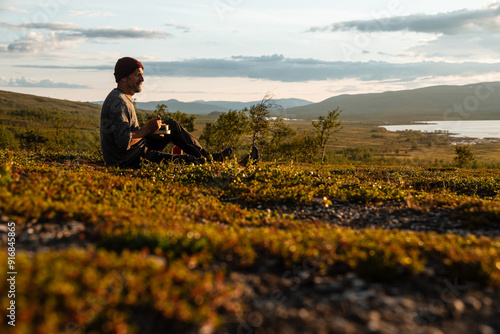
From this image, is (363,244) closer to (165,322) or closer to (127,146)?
(165,322)

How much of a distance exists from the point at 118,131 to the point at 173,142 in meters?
2.12

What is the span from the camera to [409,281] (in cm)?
519

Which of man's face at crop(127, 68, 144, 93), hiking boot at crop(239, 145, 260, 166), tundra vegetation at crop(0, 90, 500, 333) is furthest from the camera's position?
hiking boot at crop(239, 145, 260, 166)

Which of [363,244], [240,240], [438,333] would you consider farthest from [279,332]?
[363,244]

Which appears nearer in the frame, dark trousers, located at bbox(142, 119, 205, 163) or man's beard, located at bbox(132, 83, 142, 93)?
man's beard, located at bbox(132, 83, 142, 93)

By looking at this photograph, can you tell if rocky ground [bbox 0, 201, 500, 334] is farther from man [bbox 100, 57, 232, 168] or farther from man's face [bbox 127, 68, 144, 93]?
man's face [bbox 127, 68, 144, 93]

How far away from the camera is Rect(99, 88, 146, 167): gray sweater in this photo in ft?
38.9

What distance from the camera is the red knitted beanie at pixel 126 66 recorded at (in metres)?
12.3

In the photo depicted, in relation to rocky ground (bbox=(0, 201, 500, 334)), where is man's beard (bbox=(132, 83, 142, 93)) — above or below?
above

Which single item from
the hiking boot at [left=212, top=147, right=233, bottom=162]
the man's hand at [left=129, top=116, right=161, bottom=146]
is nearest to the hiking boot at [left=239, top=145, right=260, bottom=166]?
the hiking boot at [left=212, top=147, right=233, bottom=162]

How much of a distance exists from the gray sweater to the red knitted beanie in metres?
0.60

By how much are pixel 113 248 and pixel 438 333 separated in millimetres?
4474

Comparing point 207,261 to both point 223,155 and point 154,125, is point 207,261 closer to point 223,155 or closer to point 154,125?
point 154,125

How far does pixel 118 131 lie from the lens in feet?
38.9
